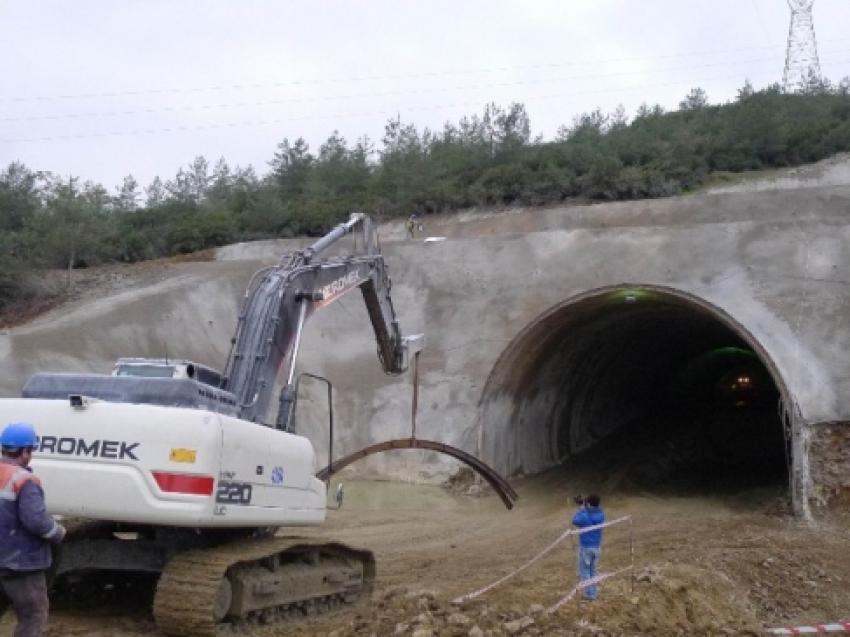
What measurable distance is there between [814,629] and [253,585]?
5.11 metres

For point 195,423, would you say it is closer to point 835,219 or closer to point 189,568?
point 189,568

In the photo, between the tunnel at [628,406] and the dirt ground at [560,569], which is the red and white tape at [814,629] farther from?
the tunnel at [628,406]

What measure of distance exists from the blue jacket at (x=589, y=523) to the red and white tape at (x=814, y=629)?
1.72m

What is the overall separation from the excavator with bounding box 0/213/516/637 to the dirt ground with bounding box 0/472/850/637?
48 cm

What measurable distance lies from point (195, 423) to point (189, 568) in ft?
3.98

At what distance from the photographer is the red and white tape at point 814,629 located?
27.6ft

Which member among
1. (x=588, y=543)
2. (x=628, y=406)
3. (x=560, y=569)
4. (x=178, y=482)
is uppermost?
(x=628, y=406)

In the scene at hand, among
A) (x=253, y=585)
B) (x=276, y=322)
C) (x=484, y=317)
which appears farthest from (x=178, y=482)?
(x=484, y=317)

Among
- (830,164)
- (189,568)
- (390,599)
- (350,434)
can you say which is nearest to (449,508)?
(350,434)

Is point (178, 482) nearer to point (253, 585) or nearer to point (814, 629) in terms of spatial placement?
point (253, 585)

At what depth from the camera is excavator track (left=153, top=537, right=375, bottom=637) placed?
276 inches

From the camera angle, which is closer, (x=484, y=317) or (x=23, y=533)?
(x=23, y=533)

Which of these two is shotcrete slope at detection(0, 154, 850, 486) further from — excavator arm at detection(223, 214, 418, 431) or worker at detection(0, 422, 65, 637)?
worker at detection(0, 422, 65, 637)

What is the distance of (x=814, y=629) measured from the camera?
28.5 feet
